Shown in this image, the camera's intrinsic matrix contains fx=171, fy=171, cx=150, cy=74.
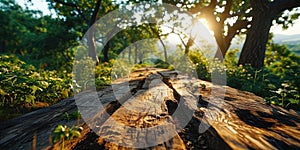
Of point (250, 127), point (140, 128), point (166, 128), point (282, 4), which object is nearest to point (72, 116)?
point (140, 128)

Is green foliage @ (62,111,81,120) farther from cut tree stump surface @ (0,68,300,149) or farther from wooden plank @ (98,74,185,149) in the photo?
wooden plank @ (98,74,185,149)

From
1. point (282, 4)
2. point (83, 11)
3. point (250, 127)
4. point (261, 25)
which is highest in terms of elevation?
point (83, 11)

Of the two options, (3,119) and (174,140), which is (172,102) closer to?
(174,140)

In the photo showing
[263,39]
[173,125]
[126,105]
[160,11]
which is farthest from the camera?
[160,11]

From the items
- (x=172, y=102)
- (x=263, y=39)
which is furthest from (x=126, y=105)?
(x=263, y=39)

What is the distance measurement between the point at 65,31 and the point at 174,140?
17.1m

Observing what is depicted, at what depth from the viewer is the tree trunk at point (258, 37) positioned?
6445 millimetres

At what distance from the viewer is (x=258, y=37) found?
21.3 ft

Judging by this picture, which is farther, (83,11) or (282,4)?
(83,11)

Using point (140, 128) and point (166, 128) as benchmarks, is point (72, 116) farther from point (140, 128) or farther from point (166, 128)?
point (166, 128)

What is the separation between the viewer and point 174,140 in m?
1.25

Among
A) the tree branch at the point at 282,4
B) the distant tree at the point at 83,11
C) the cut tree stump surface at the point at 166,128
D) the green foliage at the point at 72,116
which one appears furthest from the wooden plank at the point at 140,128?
the distant tree at the point at 83,11

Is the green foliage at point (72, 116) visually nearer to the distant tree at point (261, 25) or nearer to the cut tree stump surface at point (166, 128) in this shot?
the cut tree stump surface at point (166, 128)

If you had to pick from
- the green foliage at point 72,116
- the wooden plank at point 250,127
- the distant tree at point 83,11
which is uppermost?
the distant tree at point 83,11
